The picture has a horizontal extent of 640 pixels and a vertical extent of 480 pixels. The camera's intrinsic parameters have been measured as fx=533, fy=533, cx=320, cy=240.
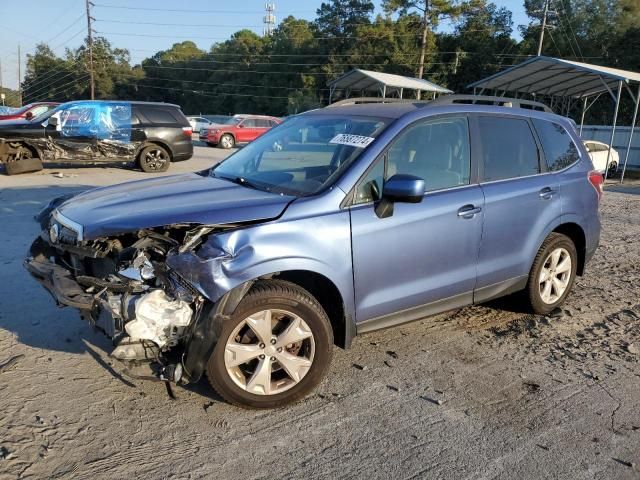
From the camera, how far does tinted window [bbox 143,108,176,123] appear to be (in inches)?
578

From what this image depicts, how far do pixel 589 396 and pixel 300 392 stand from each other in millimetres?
1915

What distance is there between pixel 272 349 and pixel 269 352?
0.08 feet

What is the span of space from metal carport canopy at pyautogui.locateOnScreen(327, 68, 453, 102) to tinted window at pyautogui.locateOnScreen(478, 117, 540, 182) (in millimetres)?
21860

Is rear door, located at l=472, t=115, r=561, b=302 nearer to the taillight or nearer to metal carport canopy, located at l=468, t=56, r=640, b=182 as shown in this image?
the taillight

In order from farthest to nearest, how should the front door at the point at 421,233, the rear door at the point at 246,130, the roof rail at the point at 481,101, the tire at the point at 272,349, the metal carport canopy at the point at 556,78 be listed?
the rear door at the point at 246,130
the metal carport canopy at the point at 556,78
the roof rail at the point at 481,101
the front door at the point at 421,233
the tire at the point at 272,349

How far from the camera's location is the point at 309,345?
330 cm

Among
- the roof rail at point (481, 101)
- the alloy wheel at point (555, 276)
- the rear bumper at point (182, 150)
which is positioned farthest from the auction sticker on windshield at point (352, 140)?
the rear bumper at point (182, 150)

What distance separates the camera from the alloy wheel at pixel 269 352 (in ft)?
10.2

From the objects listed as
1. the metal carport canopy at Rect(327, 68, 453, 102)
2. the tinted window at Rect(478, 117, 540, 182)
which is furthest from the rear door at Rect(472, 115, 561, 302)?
the metal carport canopy at Rect(327, 68, 453, 102)

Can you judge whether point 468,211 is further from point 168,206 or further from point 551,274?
point 168,206

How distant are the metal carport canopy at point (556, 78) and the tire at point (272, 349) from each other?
16684 mm

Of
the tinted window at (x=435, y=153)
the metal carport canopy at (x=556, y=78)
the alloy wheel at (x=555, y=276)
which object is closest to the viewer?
the tinted window at (x=435, y=153)

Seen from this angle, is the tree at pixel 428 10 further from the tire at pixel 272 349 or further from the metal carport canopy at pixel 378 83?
the tire at pixel 272 349

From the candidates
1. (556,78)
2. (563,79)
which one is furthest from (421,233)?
(563,79)
